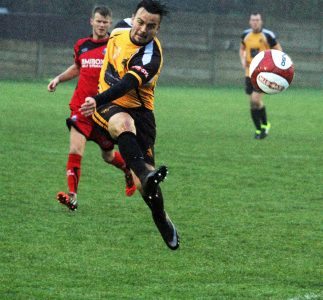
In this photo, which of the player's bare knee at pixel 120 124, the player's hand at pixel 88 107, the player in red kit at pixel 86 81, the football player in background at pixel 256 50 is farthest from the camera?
the football player in background at pixel 256 50

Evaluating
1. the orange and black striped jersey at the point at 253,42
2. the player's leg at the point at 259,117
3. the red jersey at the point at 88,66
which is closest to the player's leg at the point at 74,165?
the red jersey at the point at 88,66

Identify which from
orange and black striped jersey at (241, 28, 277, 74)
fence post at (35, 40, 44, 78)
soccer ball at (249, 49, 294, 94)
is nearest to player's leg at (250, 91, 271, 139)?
orange and black striped jersey at (241, 28, 277, 74)

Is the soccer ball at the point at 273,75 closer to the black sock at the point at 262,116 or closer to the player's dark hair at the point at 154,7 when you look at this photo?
the player's dark hair at the point at 154,7

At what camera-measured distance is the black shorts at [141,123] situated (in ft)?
25.9

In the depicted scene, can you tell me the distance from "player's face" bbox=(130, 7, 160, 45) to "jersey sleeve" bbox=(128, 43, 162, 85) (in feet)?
0.24

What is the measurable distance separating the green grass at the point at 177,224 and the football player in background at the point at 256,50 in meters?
0.39

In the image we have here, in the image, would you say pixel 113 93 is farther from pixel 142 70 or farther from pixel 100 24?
pixel 100 24

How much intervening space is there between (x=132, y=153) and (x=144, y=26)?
947 millimetres

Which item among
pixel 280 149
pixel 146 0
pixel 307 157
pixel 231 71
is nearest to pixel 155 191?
pixel 146 0

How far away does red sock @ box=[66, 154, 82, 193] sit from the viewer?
9805mm

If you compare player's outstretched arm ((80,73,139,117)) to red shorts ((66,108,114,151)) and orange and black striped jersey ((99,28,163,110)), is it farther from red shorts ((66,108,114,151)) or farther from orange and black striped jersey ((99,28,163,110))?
red shorts ((66,108,114,151))

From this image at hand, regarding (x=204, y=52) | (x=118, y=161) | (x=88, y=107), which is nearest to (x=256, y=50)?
(x=118, y=161)

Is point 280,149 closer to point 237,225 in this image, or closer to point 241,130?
point 241,130

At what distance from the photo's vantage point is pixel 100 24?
1035 cm
